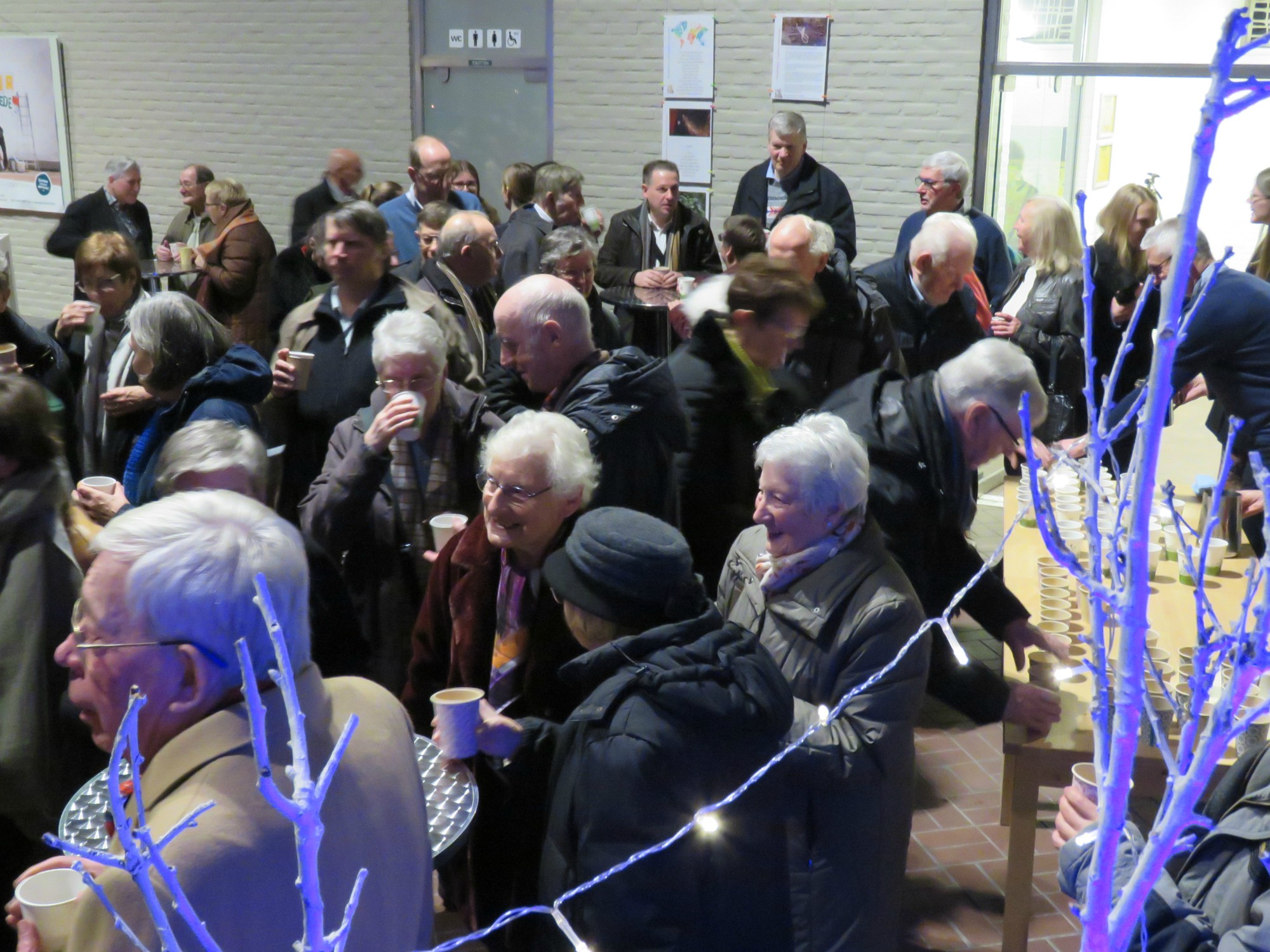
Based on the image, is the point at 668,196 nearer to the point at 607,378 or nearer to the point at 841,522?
the point at 607,378

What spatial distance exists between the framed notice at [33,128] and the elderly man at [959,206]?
9499mm

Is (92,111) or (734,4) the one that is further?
(92,111)

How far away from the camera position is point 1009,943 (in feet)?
11.2

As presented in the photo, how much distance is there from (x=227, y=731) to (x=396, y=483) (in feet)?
7.02

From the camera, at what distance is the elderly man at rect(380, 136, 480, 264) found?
7.26 meters

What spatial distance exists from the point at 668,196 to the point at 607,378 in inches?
179

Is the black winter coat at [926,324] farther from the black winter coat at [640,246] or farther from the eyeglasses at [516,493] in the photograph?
the eyeglasses at [516,493]

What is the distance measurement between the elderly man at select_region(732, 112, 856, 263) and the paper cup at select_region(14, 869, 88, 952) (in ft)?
24.0

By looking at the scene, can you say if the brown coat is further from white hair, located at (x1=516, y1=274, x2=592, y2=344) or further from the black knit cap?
the black knit cap

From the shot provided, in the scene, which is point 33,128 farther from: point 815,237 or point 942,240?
point 942,240

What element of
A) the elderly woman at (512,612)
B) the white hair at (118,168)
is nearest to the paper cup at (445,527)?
the elderly woman at (512,612)

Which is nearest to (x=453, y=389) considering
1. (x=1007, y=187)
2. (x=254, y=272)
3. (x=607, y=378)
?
(x=607, y=378)

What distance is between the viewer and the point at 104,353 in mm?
4676

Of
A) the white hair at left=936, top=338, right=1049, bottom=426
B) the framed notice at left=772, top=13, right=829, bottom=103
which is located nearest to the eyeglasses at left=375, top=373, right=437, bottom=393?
the white hair at left=936, top=338, right=1049, bottom=426
